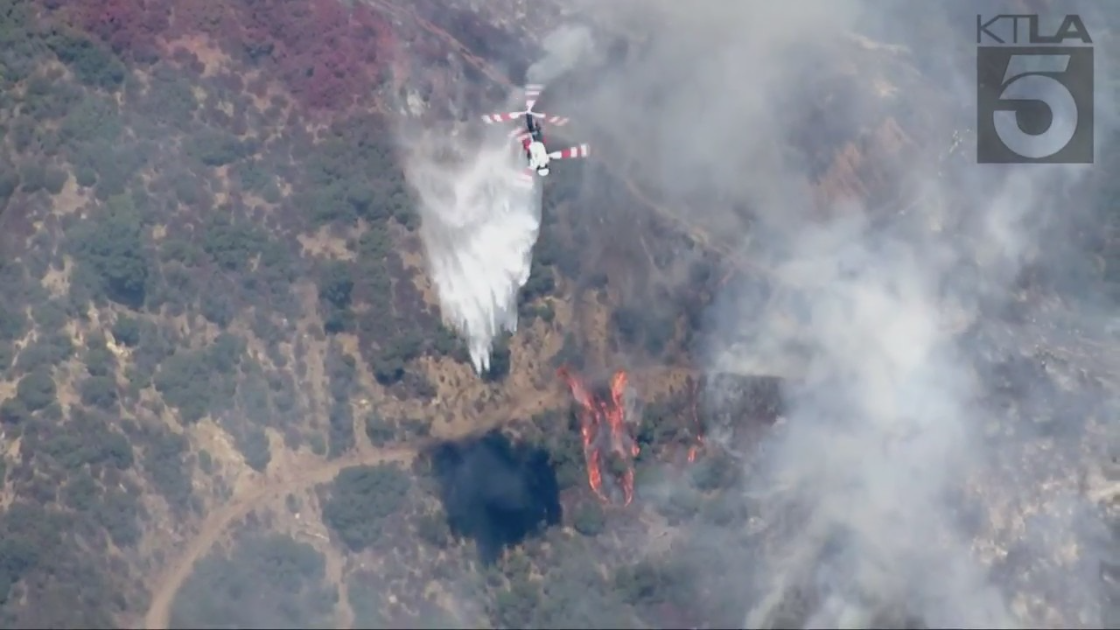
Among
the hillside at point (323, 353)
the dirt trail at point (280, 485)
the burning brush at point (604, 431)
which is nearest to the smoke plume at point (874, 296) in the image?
the hillside at point (323, 353)

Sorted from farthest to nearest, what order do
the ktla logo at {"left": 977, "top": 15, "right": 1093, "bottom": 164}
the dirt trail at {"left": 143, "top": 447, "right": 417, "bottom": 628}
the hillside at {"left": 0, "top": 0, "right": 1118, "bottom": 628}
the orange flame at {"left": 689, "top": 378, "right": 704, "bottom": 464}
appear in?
the ktla logo at {"left": 977, "top": 15, "right": 1093, "bottom": 164} < the orange flame at {"left": 689, "top": 378, "right": 704, "bottom": 464} < the hillside at {"left": 0, "top": 0, "right": 1118, "bottom": 628} < the dirt trail at {"left": 143, "top": 447, "right": 417, "bottom": 628}

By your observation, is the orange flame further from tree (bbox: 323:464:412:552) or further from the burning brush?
tree (bbox: 323:464:412:552)

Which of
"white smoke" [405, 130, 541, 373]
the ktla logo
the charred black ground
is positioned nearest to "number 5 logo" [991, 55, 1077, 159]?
the ktla logo

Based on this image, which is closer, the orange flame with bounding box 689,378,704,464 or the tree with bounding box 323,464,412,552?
the tree with bounding box 323,464,412,552

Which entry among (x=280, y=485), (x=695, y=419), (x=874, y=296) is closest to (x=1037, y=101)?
(x=874, y=296)

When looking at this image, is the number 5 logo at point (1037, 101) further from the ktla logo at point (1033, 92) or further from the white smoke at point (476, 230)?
the white smoke at point (476, 230)

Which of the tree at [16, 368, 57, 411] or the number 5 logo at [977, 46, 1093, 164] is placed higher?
the number 5 logo at [977, 46, 1093, 164]

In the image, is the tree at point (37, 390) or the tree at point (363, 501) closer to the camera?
the tree at point (37, 390)

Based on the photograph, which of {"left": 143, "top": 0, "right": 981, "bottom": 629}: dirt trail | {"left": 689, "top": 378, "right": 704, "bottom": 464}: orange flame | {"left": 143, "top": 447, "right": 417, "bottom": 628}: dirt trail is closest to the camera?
{"left": 143, "top": 447, "right": 417, "bottom": 628}: dirt trail
